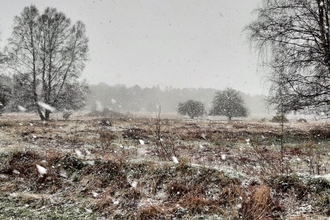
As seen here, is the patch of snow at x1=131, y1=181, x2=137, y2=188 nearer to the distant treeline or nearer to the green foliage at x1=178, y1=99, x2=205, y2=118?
the green foliage at x1=178, y1=99, x2=205, y2=118

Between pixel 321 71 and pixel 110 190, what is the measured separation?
403 inches

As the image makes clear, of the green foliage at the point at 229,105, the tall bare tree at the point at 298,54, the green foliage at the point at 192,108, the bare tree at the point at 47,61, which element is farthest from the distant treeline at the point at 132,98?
the tall bare tree at the point at 298,54

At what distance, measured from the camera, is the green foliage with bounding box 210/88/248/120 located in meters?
40.6

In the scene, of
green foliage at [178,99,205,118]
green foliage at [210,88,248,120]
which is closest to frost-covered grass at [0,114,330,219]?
green foliage at [210,88,248,120]

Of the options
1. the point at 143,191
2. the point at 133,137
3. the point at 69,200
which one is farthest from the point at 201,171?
the point at 133,137

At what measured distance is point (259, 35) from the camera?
10.7 metres

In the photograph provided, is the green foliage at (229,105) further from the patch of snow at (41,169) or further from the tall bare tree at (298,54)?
the patch of snow at (41,169)

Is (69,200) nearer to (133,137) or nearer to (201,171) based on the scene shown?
(201,171)

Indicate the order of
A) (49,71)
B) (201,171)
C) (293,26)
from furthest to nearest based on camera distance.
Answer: (49,71)
(293,26)
(201,171)

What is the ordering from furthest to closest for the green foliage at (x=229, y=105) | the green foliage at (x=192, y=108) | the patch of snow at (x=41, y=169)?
the green foliage at (x=192, y=108) < the green foliage at (x=229, y=105) < the patch of snow at (x=41, y=169)

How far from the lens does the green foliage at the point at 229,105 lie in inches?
1597

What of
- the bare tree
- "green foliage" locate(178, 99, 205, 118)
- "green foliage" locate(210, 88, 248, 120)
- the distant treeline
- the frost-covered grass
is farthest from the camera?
the distant treeline

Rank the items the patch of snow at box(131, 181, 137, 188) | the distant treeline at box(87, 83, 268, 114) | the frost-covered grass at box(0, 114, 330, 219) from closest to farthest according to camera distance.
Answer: the frost-covered grass at box(0, 114, 330, 219), the patch of snow at box(131, 181, 137, 188), the distant treeline at box(87, 83, 268, 114)

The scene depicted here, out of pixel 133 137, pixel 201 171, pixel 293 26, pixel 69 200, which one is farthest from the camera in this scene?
pixel 133 137
